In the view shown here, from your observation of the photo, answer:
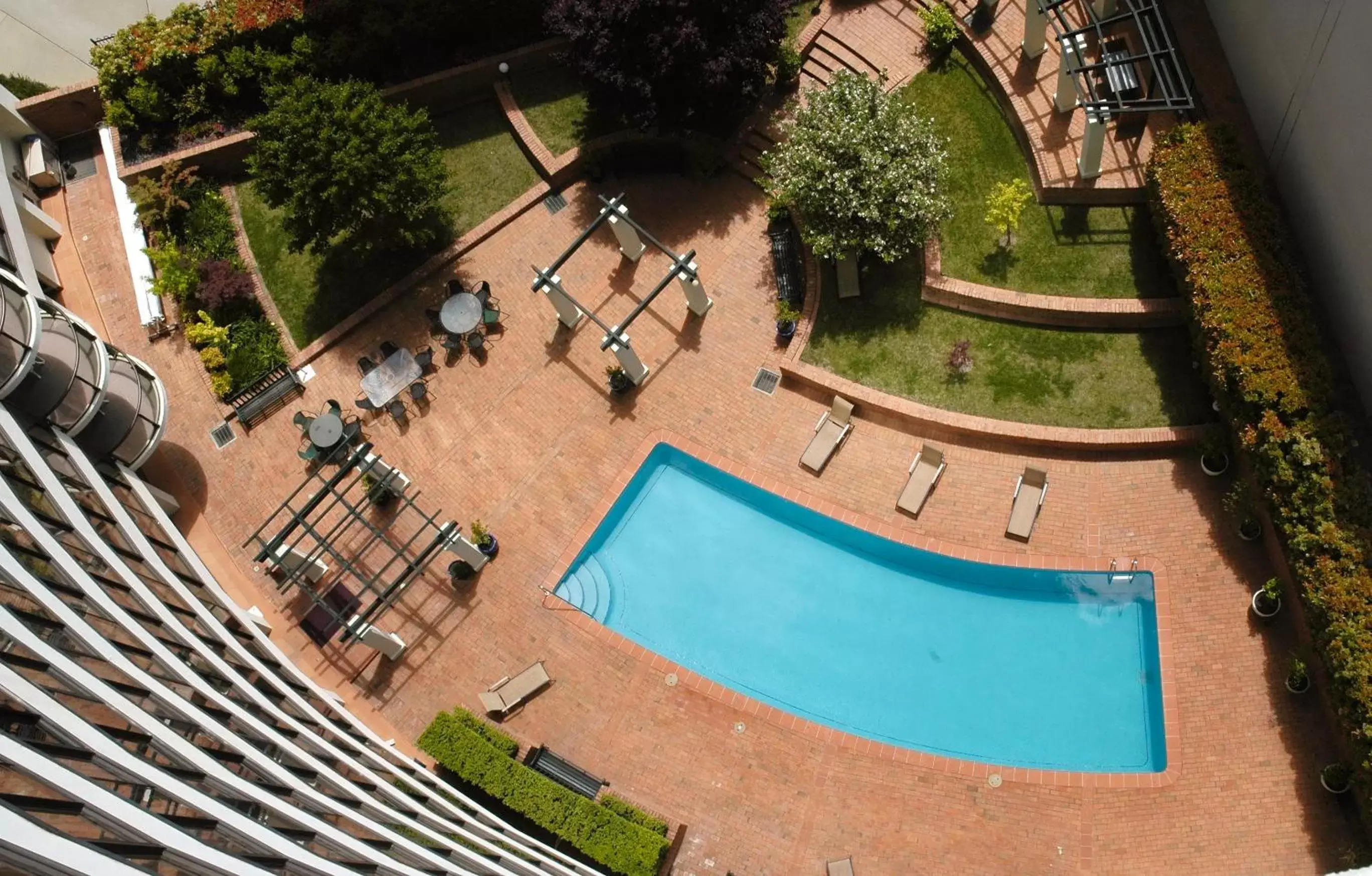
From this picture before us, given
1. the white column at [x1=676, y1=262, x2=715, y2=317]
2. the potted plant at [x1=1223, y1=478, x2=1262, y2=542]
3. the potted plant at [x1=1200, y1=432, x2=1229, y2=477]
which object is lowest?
the white column at [x1=676, y1=262, x2=715, y2=317]

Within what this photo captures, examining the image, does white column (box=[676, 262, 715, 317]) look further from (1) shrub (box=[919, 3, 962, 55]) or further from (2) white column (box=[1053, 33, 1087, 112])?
(2) white column (box=[1053, 33, 1087, 112])

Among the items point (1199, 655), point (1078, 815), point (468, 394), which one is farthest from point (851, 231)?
point (1078, 815)

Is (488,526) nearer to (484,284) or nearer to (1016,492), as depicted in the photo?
(484,284)

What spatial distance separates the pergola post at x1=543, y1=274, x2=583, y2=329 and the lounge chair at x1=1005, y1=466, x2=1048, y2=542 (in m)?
12.8

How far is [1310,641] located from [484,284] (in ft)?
76.6

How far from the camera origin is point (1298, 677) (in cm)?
2272

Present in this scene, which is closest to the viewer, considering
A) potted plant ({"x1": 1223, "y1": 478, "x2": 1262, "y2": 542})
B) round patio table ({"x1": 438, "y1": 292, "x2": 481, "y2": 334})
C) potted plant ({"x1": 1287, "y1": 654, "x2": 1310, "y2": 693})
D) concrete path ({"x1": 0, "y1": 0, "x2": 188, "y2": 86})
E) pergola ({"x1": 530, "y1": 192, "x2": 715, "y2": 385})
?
potted plant ({"x1": 1287, "y1": 654, "x2": 1310, "y2": 693})

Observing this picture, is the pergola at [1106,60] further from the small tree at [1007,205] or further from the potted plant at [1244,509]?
the potted plant at [1244,509]

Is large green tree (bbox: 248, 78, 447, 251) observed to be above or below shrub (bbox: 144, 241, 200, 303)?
above

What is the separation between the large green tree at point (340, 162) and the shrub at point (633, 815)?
15.8m

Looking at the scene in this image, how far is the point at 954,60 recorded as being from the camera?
28.9 m

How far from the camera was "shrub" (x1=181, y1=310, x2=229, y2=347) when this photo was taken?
27.8 metres

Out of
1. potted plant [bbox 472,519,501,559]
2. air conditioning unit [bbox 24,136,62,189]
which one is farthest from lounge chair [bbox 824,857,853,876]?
air conditioning unit [bbox 24,136,62,189]

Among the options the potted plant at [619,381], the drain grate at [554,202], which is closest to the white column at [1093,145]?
the potted plant at [619,381]
